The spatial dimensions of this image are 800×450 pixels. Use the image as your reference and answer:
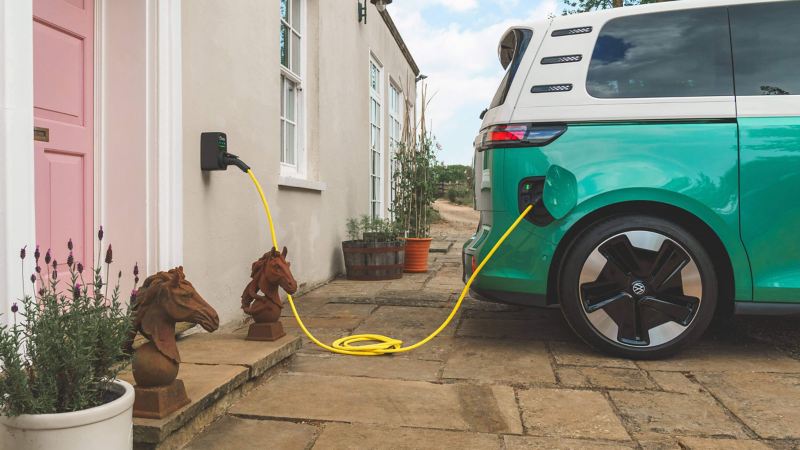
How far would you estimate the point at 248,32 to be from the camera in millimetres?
3998

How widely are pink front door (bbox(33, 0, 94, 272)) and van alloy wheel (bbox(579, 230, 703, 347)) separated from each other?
2.37 meters

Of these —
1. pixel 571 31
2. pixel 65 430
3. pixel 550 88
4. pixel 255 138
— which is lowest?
pixel 65 430

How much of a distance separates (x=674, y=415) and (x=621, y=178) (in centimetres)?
117

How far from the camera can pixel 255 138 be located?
4137mm

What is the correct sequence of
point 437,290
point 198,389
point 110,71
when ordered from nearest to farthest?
point 198,389 → point 110,71 → point 437,290

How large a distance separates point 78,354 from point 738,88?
9.95 ft

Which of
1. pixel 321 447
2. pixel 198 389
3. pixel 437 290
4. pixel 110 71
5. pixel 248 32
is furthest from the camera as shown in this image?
pixel 437 290

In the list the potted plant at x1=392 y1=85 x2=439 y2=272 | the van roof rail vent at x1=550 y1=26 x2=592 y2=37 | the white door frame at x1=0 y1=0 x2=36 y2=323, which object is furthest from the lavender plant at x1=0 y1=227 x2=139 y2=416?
the potted plant at x1=392 y1=85 x2=439 y2=272

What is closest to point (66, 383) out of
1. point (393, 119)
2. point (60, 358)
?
point (60, 358)

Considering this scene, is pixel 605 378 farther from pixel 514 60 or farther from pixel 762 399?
pixel 514 60

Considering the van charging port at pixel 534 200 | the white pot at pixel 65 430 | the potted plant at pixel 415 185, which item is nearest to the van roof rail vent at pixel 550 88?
the van charging port at pixel 534 200

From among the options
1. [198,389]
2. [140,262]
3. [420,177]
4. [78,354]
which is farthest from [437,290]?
[78,354]

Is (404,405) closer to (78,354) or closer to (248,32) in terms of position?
(78,354)

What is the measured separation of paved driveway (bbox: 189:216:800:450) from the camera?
82.9 inches
